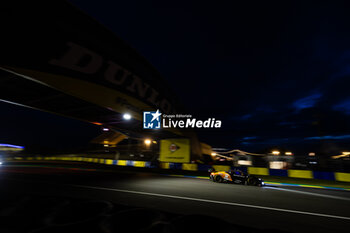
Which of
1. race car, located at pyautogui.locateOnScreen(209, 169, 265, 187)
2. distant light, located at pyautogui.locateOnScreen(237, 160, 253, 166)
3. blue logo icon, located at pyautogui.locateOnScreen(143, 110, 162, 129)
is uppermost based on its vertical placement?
blue logo icon, located at pyautogui.locateOnScreen(143, 110, 162, 129)

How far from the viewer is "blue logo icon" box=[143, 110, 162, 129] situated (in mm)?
15988

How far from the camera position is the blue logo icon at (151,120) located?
52.5 feet

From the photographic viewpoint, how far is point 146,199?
604cm

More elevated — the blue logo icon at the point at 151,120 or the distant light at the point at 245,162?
the blue logo icon at the point at 151,120

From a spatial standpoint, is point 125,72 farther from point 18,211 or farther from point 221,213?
point 221,213

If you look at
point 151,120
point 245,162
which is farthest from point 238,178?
point 245,162

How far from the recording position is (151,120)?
53.7 ft

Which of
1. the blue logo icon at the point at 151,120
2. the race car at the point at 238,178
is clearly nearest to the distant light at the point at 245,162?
the race car at the point at 238,178

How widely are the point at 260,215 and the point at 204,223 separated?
2.30 metres

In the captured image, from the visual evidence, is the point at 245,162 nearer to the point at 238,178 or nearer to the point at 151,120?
the point at 238,178

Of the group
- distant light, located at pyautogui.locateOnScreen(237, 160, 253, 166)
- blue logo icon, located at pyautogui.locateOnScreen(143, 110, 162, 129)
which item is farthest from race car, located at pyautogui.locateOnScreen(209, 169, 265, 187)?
distant light, located at pyautogui.locateOnScreen(237, 160, 253, 166)

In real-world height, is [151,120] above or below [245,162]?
above

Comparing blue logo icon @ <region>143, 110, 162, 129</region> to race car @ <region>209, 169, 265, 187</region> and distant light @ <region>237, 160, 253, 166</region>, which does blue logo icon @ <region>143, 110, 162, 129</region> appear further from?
distant light @ <region>237, 160, 253, 166</region>

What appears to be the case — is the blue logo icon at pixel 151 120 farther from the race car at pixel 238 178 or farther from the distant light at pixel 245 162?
the distant light at pixel 245 162
